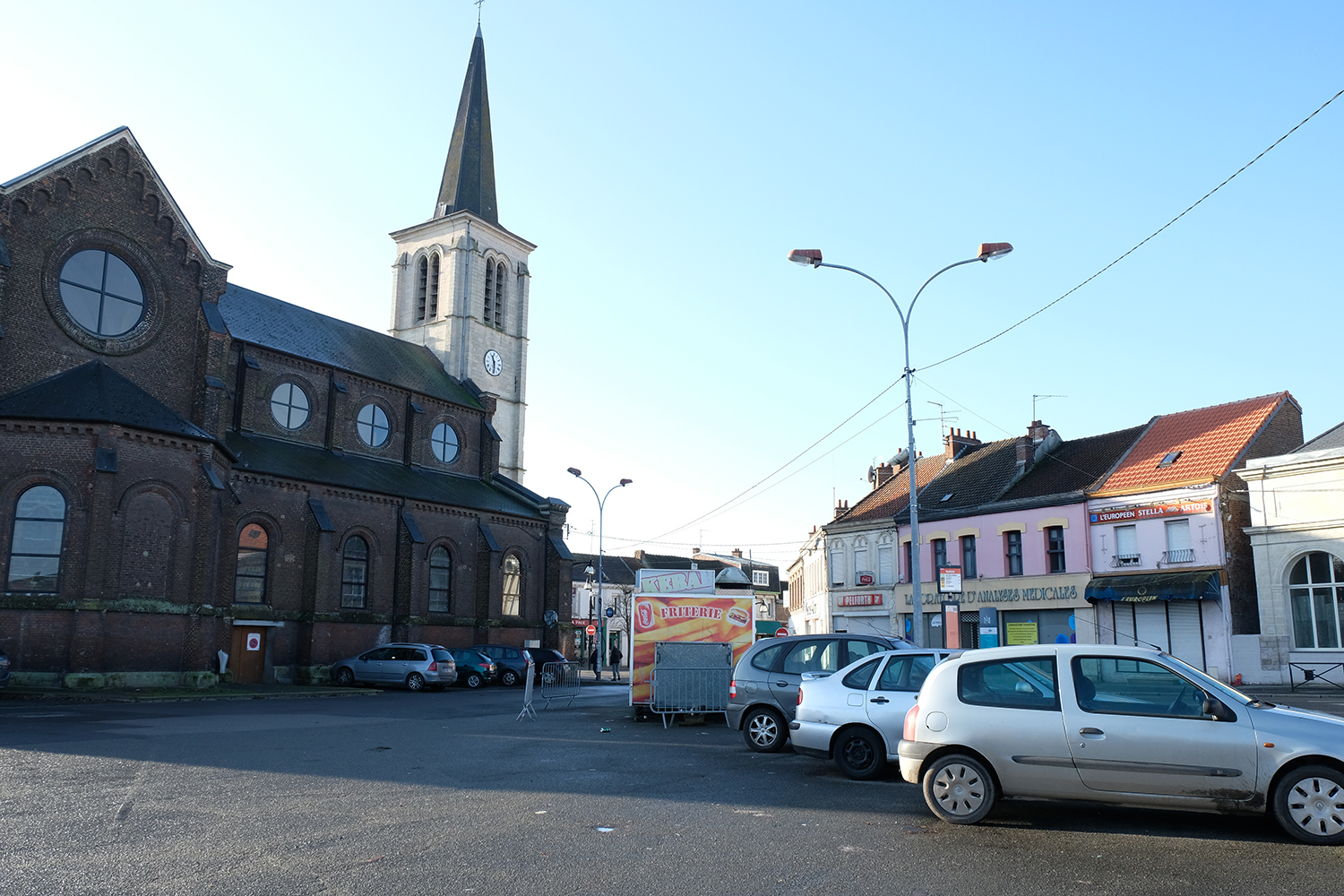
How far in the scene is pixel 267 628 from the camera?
1278 inches

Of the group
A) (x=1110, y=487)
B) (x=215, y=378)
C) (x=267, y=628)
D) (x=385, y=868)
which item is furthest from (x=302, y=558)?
(x=385, y=868)

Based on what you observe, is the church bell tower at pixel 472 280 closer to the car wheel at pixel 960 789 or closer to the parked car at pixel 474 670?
the parked car at pixel 474 670

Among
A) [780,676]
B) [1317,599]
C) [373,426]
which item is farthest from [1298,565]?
[373,426]

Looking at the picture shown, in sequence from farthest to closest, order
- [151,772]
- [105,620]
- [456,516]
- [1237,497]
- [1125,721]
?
[456,516] < [1237,497] < [105,620] < [151,772] < [1125,721]

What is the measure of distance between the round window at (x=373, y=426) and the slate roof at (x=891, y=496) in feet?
64.0

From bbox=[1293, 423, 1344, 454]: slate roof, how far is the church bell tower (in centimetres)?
3473

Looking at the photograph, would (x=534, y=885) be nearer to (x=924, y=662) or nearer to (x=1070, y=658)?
(x=1070, y=658)

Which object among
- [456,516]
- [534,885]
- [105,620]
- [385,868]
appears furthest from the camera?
[456,516]

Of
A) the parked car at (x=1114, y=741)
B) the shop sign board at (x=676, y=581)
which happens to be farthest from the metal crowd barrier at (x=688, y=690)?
the parked car at (x=1114, y=741)

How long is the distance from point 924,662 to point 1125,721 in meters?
3.76

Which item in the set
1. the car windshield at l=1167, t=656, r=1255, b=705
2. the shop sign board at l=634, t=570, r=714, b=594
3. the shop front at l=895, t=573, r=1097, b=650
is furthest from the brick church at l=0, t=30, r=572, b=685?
the car windshield at l=1167, t=656, r=1255, b=705

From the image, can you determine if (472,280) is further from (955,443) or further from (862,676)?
(862,676)

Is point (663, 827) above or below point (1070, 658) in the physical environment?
below

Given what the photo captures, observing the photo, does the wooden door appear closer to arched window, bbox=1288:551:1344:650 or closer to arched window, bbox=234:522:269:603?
arched window, bbox=234:522:269:603
